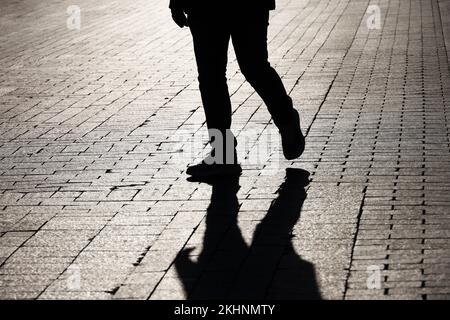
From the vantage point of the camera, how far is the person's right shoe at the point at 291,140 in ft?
23.3

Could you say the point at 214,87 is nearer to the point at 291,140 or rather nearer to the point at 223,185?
the point at 291,140

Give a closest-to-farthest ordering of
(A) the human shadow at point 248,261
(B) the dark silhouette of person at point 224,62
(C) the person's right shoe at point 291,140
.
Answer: (A) the human shadow at point 248,261
(B) the dark silhouette of person at point 224,62
(C) the person's right shoe at point 291,140

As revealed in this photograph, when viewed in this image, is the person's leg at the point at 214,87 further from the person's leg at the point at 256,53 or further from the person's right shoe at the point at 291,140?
the person's right shoe at the point at 291,140

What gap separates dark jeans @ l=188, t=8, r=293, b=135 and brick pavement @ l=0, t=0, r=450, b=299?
0.46 meters

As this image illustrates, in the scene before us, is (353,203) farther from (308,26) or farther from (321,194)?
(308,26)

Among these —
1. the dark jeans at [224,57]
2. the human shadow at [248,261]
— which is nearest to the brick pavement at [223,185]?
the human shadow at [248,261]

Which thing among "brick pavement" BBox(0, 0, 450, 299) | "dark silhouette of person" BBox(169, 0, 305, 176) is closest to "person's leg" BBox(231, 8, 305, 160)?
"dark silhouette of person" BBox(169, 0, 305, 176)

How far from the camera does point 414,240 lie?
17.5 feet

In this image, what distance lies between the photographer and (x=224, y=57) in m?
7.02

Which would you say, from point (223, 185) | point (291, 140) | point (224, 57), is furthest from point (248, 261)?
point (224, 57)

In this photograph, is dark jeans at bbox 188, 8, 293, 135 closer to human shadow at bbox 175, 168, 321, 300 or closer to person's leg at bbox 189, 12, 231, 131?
person's leg at bbox 189, 12, 231, 131

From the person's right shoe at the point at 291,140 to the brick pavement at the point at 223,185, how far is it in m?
0.11

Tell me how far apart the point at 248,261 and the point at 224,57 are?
2.23 m

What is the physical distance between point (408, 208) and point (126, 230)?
5.43ft
